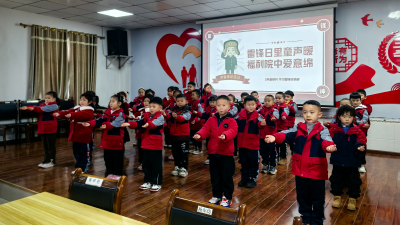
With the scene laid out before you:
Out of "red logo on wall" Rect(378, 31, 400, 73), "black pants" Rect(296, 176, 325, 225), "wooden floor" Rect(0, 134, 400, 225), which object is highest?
"red logo on wall" Rect(378, 31, 400, 73)

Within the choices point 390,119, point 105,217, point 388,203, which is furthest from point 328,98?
point 105,217

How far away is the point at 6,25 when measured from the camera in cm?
645

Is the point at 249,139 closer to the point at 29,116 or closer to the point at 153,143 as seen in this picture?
the point at 153,143

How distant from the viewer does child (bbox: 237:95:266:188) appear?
361cm

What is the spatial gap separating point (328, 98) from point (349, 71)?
0.69 m

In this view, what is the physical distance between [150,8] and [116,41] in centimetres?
230

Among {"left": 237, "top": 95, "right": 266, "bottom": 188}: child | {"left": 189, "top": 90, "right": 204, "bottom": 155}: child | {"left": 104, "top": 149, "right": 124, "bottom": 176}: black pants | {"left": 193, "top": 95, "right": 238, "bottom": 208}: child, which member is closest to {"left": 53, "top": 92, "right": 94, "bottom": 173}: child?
{"left": 104, "top": 149, "right": 124, "bottom": 176}: black pants

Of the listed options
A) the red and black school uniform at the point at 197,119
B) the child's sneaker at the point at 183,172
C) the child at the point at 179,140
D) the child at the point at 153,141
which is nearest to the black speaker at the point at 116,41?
the red and black school uniform at the point at 197,119

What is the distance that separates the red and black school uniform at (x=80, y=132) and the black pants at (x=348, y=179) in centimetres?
→ 311

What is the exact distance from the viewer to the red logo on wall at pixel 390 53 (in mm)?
5566

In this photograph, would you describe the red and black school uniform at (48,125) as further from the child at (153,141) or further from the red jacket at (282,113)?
the red jacket at (282,113)

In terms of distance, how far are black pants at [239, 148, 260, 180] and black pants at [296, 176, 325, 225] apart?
1141 mm

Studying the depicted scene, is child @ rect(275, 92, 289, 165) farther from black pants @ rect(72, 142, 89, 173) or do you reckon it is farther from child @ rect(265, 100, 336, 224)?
black pants @ rect(72, 142, 89, 173)

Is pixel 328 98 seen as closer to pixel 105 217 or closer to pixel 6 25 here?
pixel 105 217
